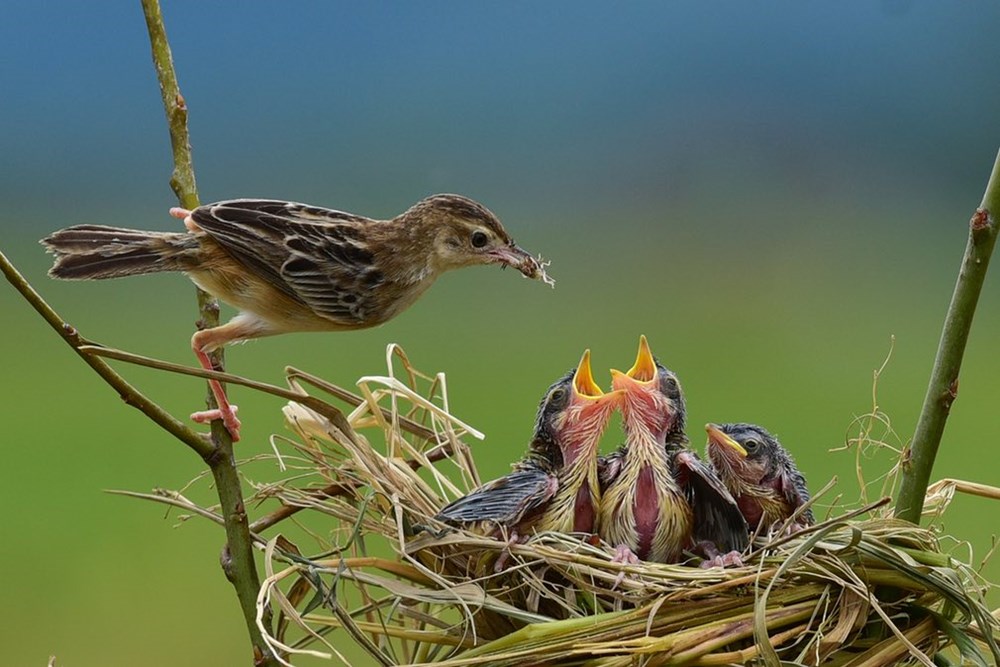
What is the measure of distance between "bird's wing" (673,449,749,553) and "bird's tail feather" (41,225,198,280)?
0.81m

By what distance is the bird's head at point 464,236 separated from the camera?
1543 millimetres

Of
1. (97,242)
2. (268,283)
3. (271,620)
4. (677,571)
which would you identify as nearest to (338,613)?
(271,620)

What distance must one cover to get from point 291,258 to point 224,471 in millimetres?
441

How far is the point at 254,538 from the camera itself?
1.32 metres

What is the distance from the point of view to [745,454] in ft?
5.65

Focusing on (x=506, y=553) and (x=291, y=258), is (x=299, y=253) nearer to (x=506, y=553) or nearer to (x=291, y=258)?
(x=291, y=258)

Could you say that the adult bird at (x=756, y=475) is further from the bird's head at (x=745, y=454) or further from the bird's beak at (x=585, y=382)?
the bird's beak at (x=585, y=382)

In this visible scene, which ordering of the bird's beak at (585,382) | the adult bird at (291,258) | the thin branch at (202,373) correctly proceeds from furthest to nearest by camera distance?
the bird's beak at (585,382) < the adult bird at (291,258) < the thin branch at (202,373)

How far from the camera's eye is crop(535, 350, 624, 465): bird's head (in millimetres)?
1647

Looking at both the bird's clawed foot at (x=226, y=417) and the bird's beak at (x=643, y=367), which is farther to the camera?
the bird's beak at (x=643, y=367)

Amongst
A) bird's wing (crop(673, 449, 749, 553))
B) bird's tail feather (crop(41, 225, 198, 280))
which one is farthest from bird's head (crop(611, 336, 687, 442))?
bird's tail feather (crop(41, 225, 198, 280))

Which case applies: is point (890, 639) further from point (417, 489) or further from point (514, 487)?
point (417, 489)

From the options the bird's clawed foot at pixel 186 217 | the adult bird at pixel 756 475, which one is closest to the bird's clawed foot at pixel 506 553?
the adult bird at pixel 756 475

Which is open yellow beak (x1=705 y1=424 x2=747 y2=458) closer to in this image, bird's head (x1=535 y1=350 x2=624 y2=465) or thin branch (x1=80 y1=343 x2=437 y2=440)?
bird's head (x1=535 y1=350 x2=624 y2=465)
